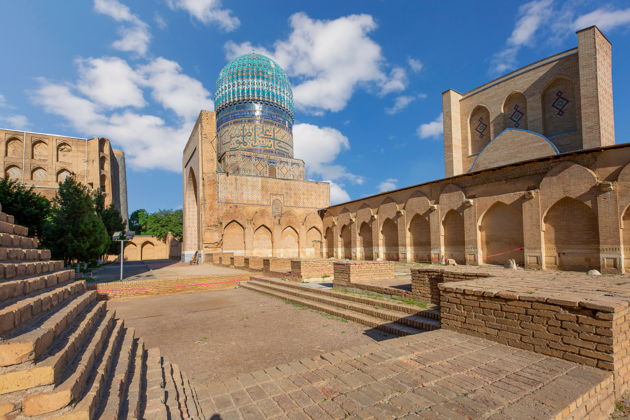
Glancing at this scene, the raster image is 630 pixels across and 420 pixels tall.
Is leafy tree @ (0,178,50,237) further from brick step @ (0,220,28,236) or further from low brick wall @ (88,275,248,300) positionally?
brick step @ (0,220,28,236)

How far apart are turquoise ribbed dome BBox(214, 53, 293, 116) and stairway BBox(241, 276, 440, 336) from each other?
87.0ft

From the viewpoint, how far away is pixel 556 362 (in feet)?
9.39

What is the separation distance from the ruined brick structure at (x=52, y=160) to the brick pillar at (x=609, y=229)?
35.2 meters

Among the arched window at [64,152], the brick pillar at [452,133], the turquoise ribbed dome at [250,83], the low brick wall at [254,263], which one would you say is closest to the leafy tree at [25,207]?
the low brick wall at [254,263]

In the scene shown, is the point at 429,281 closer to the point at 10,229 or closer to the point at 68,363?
the point at 68,363

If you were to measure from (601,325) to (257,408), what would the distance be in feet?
9.58

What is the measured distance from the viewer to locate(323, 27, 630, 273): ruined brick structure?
34.2ft

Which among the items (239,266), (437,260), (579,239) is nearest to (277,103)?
(239,266)

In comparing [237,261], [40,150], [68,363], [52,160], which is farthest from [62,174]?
[68,363]

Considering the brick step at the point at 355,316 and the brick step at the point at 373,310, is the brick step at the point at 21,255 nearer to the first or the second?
the brick step at the point at 355,316

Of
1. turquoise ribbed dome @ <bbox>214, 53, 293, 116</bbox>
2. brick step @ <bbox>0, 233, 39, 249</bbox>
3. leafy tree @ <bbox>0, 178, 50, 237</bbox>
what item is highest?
turquoise ribbed dome @ <bbox>214, 53, 293, 116</bbox>

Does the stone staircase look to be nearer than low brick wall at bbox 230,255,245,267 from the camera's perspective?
Yes

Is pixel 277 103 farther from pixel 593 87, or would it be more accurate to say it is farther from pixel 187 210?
pixel 593 87

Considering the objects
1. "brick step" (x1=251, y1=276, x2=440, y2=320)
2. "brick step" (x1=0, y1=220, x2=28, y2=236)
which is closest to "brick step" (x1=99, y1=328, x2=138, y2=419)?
"brick step" (x1=0, y1=220, x2=28, y2=236)
